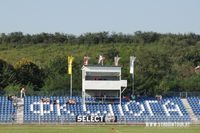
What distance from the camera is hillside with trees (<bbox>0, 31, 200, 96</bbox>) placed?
92.5m

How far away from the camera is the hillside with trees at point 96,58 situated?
92.5 meters

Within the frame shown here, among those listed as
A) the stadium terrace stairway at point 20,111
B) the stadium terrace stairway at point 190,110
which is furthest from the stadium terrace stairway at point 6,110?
the stadium terrace stairway at point 190,110

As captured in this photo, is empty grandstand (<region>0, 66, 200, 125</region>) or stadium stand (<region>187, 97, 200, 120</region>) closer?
empty grandstand (<region>0, 66, 200, 125</region>)

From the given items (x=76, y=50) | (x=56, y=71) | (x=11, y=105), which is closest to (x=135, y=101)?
(x=11, y=105)

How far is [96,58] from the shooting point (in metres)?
135

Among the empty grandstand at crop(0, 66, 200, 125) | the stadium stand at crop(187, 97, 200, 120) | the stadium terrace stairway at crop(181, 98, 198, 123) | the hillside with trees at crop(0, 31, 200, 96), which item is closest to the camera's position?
the empty grandstand at crop(0, 66, 200, 125)

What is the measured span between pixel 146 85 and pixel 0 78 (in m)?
28.1

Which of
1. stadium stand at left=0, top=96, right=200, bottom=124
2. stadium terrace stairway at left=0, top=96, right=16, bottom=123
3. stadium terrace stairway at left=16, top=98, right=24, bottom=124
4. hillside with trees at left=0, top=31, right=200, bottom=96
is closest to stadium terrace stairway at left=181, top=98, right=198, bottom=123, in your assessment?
stadium stand at left=0, top=96, right=200, bottom=124

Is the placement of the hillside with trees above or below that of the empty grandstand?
above

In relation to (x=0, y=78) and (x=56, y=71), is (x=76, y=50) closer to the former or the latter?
(x=56, y=71)

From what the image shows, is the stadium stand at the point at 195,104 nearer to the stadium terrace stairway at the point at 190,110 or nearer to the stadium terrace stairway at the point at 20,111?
the stadium terrace stairway at the point at 190,110

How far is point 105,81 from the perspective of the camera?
7456cm

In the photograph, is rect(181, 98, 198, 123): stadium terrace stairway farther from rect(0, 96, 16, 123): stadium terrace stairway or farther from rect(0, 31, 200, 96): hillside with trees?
rect(0, 96, 16, 123): stadium terrace stairway

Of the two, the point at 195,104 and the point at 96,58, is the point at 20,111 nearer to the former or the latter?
the point at 195,104
